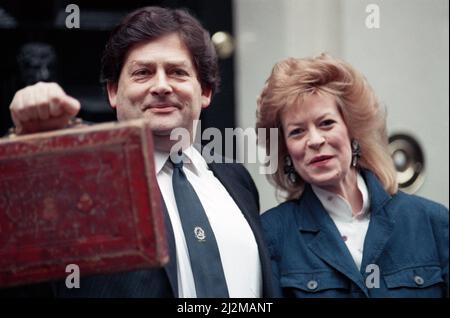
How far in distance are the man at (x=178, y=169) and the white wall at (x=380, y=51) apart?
1.40 metres

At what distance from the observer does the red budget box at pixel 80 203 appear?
2.04 meters


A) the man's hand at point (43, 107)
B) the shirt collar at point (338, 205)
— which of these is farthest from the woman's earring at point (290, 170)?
the man's hand at point (43, 107)

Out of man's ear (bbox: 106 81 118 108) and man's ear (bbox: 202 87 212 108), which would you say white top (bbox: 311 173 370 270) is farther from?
man's ear (bbox: 106 81 118 108)

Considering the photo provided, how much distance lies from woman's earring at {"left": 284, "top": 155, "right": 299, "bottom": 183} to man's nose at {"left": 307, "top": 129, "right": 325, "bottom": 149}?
0.22m

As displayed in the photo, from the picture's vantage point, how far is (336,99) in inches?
111

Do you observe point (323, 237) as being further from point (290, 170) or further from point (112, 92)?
point (112, 92)

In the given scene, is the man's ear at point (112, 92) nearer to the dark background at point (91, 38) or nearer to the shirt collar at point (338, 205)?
the shirt collar at point (338, 205)

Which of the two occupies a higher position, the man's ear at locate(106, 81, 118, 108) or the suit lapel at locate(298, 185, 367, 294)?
the man's ear at locate(106, 81, 118, 108)

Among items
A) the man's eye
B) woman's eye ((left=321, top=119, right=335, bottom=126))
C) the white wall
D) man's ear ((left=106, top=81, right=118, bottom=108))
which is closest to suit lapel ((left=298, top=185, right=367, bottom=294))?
woman's eye ((left=321, top=119, right=335, bottom=126))

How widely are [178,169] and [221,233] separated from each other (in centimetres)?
25

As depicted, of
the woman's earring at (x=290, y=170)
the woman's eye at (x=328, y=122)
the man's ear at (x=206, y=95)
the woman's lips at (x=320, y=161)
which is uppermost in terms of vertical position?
the man's ear at (x=206, y=95)

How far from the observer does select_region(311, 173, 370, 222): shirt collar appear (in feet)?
9.22

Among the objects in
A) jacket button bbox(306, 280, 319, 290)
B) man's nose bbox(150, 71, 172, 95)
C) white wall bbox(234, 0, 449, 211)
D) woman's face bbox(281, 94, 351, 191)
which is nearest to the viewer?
man's nose bbox(150, 71, 172, 95)

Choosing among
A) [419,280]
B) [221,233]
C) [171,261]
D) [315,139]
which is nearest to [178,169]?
[221,233]
